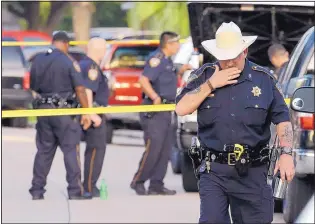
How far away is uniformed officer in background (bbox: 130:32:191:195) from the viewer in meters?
12.0

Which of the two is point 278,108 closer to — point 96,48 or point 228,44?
point 228,44

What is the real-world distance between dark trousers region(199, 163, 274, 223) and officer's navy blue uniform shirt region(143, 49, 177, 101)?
541 cm

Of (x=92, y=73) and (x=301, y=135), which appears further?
(x=92, y=73)

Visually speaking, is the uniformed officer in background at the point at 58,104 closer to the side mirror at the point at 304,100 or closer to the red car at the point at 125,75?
the side mirror at the point at 304,100

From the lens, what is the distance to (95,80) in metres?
11.7

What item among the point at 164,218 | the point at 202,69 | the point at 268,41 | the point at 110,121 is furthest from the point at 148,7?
the point at 202,69

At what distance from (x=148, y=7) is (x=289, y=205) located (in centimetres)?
2284

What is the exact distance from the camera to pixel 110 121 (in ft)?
58.9

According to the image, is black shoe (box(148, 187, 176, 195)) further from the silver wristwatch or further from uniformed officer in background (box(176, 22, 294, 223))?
the silver wristwatch

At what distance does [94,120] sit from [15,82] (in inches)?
360

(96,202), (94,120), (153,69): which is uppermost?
(153,69)

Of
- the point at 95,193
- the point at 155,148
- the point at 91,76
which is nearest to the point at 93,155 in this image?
the point at 95,193

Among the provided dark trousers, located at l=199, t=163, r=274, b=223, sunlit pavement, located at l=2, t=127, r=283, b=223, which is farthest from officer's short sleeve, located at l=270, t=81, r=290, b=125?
sunlit pavement, located at l=2, t=127, r=283, b=223

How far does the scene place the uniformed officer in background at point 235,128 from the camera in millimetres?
6430
